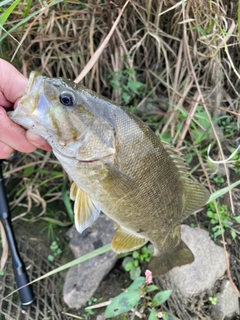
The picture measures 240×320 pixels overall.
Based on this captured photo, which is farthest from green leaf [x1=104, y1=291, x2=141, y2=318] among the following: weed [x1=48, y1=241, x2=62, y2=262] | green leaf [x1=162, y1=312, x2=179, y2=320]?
weed [x1=48, y1=241, x2=62, y2=262]

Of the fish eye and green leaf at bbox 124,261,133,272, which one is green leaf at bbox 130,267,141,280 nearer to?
green leaf at bbox 124,261,133,272

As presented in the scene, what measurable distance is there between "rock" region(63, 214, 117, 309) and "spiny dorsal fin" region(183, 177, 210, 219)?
27.9 inches

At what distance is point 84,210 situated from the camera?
6.43ft

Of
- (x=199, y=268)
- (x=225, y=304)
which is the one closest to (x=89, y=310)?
(x=199, y=268)

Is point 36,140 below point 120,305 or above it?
above

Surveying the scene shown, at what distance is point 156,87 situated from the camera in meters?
2.91

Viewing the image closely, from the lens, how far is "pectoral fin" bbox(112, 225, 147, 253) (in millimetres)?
2148

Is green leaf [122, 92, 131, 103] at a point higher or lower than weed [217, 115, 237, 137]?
higher

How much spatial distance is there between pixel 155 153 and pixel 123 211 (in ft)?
1.20

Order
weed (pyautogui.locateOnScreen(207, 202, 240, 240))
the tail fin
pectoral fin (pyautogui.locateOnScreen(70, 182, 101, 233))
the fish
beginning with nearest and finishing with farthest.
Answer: the fish < pectoral fin (pyautogui.locateOnScreen(70, 182, 101, 233)) < the tail fin < weed (pyautogui.locateOnScreen(207, 202, 240, 240))

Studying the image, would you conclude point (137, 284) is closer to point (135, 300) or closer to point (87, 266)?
point (135, 300)

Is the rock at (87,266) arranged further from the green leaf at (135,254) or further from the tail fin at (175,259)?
the tail fin at (175,259)

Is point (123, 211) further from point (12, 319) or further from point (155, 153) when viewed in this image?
point (12, 319)

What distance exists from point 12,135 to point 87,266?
1.15 meters
